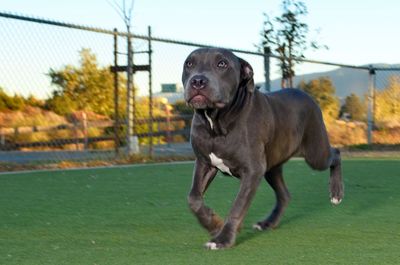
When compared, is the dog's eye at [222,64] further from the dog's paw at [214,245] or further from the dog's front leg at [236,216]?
the dog's paw at [214,245]

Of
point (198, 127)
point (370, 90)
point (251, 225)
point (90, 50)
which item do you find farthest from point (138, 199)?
point (370, 90)

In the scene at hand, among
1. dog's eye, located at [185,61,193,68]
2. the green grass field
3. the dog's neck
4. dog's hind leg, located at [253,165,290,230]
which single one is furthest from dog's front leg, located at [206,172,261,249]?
dog's eye, located at [185,61,193,68]

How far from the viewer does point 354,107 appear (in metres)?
18.2

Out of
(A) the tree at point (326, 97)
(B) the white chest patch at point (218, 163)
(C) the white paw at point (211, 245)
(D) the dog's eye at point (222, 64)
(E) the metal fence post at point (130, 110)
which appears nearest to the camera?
(C) the white paw at point (211, 245)

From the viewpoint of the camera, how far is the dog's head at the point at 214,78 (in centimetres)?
417

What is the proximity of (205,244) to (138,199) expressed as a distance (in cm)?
248

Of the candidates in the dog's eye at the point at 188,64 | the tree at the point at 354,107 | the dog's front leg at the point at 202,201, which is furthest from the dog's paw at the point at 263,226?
the tree at the point at 354,107

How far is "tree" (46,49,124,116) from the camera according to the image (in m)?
11.4

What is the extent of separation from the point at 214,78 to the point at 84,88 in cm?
818

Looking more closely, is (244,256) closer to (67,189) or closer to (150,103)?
(67,189)

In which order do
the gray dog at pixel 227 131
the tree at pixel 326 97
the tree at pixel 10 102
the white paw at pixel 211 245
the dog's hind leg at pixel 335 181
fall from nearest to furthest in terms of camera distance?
the white paw at pixel 211 245
the gray dog at pixel 227 131
the dog's hind leg at pixel 335 181
the tree at pixel 10 102
the tree at pixel 326 97

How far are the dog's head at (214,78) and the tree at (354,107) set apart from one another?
13.8 m

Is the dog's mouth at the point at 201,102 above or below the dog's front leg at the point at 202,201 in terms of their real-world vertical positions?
above

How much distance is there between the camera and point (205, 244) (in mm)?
4160
